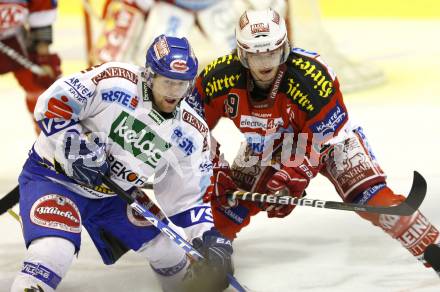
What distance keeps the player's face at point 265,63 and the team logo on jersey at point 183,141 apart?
0.38 m

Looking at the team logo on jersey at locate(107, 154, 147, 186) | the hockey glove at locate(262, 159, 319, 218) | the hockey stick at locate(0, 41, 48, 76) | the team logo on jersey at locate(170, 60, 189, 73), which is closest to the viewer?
the team logo on jersey at locate(170, 60, 189, 73)

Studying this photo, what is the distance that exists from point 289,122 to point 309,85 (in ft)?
0.71

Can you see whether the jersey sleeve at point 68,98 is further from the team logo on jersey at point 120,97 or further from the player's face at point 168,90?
the player's face at point 168,90

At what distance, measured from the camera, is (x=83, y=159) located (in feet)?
11.1

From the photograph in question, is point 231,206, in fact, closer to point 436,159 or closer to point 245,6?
point 436,159

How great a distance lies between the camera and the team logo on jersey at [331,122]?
3.73 metres

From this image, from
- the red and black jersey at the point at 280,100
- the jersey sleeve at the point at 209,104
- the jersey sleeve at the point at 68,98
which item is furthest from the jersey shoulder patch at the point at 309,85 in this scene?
the jersey sleeve at the point at 68,98

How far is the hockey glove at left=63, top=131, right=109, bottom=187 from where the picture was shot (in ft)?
11.1

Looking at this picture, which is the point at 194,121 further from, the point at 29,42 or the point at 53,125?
the point at 29,42

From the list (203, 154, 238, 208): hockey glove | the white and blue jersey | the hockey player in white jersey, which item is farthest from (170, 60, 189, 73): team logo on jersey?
(203, 154, 238, 208): hockey glove

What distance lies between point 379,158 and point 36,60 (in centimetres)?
203

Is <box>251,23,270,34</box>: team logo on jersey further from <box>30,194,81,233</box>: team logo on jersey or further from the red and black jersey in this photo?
<box>30,194,81,233</box>: team logo on jersey

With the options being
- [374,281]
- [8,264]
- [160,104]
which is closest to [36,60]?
[8,264]

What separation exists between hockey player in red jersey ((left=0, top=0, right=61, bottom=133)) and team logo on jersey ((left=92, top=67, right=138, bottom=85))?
6.83ft
